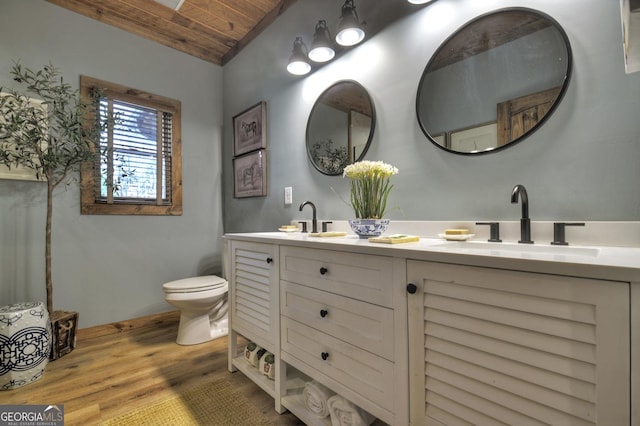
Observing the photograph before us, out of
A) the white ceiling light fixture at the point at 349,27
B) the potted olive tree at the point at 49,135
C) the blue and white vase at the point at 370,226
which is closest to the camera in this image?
the blue and white vase at the point at 370,226

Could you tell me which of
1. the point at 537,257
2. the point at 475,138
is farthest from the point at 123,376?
the point at 475,138

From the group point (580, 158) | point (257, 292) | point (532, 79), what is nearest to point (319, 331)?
point (257, 292)

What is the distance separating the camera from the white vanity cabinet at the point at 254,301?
1.41m

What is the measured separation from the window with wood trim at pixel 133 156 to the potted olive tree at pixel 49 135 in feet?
0.42

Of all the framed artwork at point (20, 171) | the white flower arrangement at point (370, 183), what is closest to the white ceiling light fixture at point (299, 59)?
the white flower arrangement at point (370, 183)

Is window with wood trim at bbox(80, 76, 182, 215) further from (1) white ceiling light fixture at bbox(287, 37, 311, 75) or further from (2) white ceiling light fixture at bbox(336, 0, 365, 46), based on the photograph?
(2) white ceiling light fixture at bbox(336, 0, 365, 46)

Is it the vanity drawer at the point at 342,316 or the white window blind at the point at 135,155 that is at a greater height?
the white window blind at the point at 135,155

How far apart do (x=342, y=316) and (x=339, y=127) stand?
1193 mm

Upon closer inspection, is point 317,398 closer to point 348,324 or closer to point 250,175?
point 348,324

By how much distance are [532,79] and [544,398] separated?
3.51ft

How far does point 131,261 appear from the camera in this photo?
2.46 meters

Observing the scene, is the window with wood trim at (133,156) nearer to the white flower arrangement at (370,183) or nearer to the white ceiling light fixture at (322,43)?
the white ceiling light fixture at (322,43)

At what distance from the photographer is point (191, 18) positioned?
2.44 metres

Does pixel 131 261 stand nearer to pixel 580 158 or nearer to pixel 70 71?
pixel 70 71
